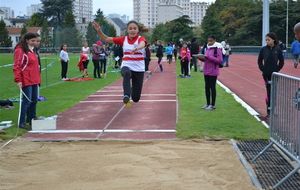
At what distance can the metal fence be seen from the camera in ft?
20.6

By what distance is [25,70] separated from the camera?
9914 millimetres

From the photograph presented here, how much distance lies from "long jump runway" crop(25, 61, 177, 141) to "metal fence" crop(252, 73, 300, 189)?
86.7 inches

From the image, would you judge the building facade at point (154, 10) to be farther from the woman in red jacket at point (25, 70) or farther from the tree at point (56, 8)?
the woman in red jacket at point (25, 70)

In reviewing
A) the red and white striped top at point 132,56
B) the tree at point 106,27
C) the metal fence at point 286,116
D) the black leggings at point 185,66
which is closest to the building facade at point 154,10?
the tree at point 106,27

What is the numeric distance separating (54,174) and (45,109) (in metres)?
6.63

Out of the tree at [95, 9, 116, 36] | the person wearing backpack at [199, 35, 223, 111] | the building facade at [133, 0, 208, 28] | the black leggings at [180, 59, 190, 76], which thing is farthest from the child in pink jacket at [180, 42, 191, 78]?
the building facade at [133, 0, 208, 28]

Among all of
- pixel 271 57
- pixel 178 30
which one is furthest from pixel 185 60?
pixel 178 30

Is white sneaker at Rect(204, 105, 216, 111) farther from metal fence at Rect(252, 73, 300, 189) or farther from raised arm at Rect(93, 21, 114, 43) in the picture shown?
metal fence at Rect(252, 73, 300, 189)

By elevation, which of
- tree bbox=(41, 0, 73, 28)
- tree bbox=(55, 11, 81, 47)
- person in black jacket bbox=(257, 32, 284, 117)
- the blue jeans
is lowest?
the blue jeans

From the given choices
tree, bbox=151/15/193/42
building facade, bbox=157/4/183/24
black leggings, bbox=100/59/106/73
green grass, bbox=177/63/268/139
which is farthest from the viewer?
building facade, bbox=157/4/183/24

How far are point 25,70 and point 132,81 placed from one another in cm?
218

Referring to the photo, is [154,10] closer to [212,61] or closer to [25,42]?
[212,61]

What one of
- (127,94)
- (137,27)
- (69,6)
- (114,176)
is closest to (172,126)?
(127,94)

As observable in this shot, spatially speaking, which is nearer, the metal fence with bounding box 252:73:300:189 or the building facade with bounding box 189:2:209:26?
the metal fence with bounding box 252:73:300:189
